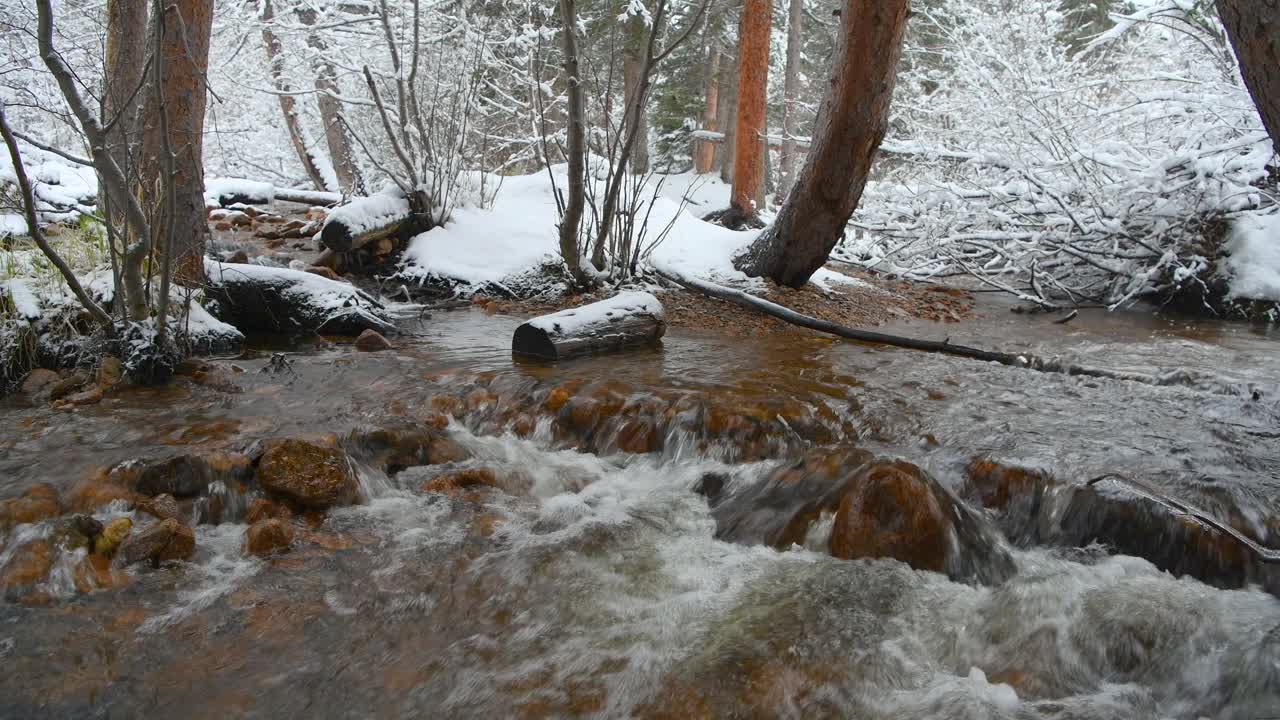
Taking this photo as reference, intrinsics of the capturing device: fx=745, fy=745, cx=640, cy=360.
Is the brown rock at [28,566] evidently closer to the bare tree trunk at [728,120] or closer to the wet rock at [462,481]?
the wet rock at [462,481]

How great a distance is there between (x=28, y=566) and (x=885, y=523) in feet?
Answer: 10.6

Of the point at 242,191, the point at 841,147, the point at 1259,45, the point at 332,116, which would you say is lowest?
the point at 242,191

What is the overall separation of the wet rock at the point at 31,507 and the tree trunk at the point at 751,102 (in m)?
10.7

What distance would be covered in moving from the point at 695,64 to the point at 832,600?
19336mm

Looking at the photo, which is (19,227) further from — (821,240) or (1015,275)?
(1015,275)

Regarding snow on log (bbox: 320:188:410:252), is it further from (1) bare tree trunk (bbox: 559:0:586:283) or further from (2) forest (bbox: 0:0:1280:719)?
(1) bare tree trunk (bbox: 559:0:586:283)

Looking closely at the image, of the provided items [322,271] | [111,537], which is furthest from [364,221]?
[111,537]

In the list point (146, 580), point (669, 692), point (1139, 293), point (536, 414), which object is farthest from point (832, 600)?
point (1139, 293)

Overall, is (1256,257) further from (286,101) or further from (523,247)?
(286,101)

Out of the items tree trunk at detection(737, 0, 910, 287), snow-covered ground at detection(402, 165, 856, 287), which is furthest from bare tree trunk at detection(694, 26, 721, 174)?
tree trunk at detection(737, 0, 910, 287)

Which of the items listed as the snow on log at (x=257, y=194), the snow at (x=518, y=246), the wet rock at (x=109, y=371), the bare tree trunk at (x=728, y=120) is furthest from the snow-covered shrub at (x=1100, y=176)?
the snow on log at (x=257, y=194)

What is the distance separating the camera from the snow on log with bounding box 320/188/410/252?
7.88m

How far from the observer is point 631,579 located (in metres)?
2.96

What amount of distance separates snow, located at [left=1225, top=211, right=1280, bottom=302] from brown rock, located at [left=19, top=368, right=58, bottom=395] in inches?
397
